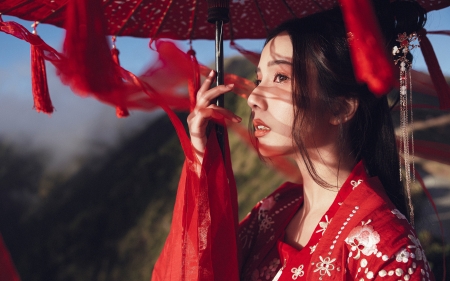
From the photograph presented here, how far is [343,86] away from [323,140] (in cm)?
17

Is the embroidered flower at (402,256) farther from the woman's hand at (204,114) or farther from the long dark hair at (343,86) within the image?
the woman's hand at (204,114)

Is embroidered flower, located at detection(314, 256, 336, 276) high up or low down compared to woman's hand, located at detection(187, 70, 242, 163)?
down

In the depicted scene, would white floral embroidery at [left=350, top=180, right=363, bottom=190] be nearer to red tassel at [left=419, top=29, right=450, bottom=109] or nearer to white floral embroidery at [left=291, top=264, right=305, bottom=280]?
white floral embroidery at [left=291, top=264, right=305, bottom=280]

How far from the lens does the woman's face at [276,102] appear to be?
1.18 metres

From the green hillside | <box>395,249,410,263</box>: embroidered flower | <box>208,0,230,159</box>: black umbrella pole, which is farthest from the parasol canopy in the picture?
the green hillside

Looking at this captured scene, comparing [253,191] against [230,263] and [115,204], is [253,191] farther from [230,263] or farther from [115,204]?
[230,263]

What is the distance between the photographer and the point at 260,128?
4.05 feet

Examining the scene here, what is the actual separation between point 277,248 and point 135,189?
2.00m

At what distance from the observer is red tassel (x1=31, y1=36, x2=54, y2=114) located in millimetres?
1215

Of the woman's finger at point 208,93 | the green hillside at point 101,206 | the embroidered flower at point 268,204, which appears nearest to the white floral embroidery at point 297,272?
the embroidered flower at point 268,204

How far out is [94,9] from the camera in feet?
2.89

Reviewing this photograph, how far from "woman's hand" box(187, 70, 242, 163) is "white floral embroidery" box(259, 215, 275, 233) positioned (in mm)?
374

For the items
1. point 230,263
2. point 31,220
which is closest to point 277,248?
point 230,263

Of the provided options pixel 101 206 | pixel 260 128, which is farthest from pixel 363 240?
pixel 101 206
